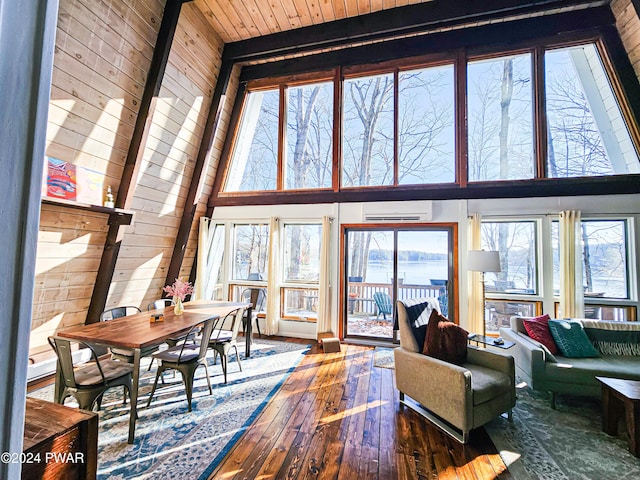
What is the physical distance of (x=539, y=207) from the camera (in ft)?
14.5

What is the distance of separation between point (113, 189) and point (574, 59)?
683cm

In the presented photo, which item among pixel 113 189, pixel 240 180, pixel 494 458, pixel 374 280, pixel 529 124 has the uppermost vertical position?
pixel 529 124

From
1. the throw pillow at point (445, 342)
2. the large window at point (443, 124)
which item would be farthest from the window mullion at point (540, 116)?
the throw pillow at point (445, 342)

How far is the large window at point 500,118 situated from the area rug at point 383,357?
309cm

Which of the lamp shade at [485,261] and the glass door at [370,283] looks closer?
the lamp shade at [485,261]

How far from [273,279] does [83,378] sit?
125 inches

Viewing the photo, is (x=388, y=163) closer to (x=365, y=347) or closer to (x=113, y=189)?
(x=365, y=347)

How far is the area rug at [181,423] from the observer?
2.09 meters

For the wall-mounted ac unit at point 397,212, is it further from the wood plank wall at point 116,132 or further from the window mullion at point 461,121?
the wood plank wall at point 116,132

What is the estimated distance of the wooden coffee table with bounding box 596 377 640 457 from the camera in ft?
7.47

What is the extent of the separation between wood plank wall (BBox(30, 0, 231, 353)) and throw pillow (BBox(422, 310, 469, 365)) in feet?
12.8

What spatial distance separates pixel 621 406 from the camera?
2.50 meters

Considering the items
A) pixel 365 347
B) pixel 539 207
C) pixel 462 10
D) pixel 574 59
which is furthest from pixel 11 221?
pixel 574 59

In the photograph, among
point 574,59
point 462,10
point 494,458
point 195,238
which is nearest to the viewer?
point 494,458
